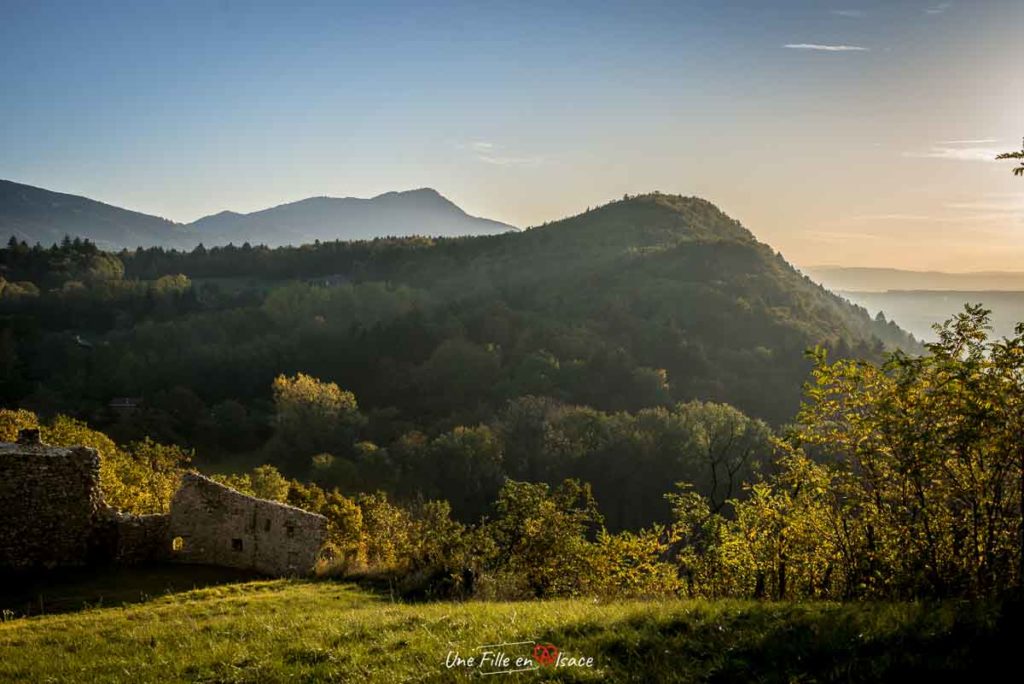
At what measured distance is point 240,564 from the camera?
66.3 ft

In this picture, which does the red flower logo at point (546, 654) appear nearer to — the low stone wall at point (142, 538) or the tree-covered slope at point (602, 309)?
the low stone wall at point (142, 538)

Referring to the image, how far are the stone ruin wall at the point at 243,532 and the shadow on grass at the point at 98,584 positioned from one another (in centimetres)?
45

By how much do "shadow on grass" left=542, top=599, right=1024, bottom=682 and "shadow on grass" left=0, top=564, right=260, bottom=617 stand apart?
12.9m

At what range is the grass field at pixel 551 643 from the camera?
643 cm

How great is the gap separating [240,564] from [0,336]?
285 feet

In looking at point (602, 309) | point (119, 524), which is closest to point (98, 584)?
point (119, 524)

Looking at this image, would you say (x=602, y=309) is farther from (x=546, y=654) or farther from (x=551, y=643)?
(x=546, y=654)

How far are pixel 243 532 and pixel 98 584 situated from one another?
4174mm

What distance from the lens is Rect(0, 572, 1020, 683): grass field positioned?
6.43 metres

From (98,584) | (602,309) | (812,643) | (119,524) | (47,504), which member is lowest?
(98,584)

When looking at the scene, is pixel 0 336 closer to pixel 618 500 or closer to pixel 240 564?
pixel 618 500

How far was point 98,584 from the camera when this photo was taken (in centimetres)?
1681

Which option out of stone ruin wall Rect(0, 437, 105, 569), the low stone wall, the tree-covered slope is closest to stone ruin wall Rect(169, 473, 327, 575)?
the low stone wall

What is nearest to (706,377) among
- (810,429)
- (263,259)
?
(810,429)
